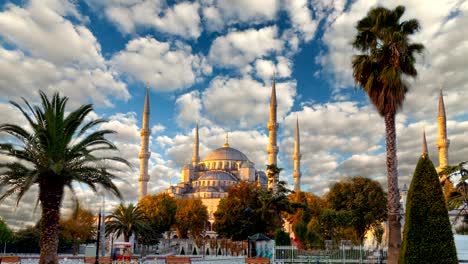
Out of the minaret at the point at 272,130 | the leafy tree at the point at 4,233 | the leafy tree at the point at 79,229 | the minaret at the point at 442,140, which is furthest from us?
the minaret at the point at 272,130

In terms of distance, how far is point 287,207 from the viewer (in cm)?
3516

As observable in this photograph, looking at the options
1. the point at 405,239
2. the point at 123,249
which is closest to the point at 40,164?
the point at 405,239

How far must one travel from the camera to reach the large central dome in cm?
11838

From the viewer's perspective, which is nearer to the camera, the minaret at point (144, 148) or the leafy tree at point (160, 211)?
the leafy tree at point (160, 211)

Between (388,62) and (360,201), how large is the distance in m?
25.3

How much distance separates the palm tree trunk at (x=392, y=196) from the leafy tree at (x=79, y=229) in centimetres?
4460

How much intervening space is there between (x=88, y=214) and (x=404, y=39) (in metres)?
51.2

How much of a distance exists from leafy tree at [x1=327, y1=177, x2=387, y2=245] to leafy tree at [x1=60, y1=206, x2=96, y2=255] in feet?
99.6

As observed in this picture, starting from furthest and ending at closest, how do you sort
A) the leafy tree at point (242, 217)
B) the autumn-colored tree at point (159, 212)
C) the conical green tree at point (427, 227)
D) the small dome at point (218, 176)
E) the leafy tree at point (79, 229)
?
1. the small dome at point (218, 176)
2. the autumn-colored tree at point (159, 212)
3. the leafy tree at point (79, 229)
4. the leafy tree at point (242, 217)
5. the conical green tree at point (427, 227)

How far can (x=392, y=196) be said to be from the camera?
17109 mm

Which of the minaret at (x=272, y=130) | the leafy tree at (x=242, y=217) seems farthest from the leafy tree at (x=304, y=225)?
the minaret at (x=272, y=130)

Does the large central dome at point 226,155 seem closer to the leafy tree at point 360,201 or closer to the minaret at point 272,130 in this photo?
the minaret at point 272,130

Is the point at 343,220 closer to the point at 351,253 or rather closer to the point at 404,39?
the point at 351,253

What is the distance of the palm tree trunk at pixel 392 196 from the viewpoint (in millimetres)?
16266
